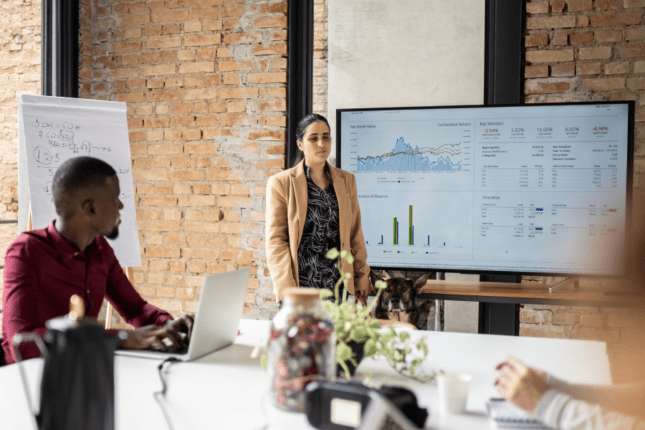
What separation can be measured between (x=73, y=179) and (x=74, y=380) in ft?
3.40

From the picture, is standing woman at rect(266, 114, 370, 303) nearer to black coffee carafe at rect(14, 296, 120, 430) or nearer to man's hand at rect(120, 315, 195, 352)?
man's hand at rect(120, 315, 195, 352)

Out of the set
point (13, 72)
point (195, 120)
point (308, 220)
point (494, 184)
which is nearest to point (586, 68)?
point (494, 184)

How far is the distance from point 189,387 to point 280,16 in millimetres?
2716

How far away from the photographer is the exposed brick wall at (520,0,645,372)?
2830 mm

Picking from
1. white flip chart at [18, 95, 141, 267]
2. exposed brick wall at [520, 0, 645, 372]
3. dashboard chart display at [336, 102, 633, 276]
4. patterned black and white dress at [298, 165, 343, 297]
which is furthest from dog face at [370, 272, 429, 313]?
white flip chart at [18, 95, 141, 267]

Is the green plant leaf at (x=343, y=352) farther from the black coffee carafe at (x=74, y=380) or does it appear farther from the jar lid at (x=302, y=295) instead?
the black coffee carafe at (x=74, y=380)

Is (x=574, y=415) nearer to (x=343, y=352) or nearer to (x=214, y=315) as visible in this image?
(x=343, y=352)

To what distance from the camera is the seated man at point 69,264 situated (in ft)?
4.60

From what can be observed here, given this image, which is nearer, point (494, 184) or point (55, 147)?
point (55, 147)

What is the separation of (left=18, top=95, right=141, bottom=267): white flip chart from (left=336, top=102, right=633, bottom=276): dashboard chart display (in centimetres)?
118

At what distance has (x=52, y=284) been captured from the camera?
5.17ft

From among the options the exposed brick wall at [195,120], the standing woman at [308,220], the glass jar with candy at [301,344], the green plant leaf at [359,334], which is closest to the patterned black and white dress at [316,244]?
the standing woman at [308,220]

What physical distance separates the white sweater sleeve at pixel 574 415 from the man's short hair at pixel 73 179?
131 centimetres

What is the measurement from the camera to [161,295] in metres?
3.58
